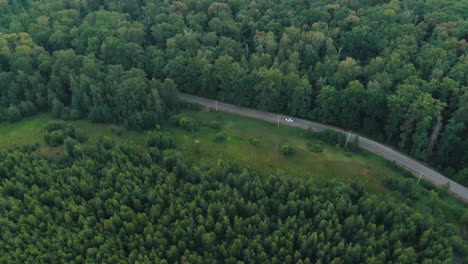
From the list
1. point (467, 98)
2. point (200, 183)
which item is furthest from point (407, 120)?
point (200, 183)

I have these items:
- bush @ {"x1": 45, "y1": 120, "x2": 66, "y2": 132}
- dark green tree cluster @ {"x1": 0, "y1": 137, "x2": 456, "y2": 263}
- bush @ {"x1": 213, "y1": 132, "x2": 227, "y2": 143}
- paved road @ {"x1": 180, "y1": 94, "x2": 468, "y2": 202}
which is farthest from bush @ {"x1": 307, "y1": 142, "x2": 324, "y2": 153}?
bush @ {"x1": 45, "y1": 120, "x2": 66, "y2": 132}

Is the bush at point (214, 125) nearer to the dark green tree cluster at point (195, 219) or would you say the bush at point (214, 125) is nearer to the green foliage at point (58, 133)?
the dark green tree cluster at point (195, 219)

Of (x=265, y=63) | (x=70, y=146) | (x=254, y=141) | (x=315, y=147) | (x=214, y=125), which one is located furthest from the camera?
(x=265, y=63)

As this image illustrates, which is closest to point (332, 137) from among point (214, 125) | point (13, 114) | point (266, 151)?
point (266, 151)

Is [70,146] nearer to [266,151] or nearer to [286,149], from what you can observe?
[266,151]

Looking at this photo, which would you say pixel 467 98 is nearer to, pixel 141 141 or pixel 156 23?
pixel 141 141

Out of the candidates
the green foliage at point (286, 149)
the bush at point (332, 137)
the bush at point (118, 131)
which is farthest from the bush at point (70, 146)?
the bush at point (332, 137)

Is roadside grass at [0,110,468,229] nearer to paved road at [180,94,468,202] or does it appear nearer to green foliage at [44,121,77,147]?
green foliage at [44,121,77,147]
